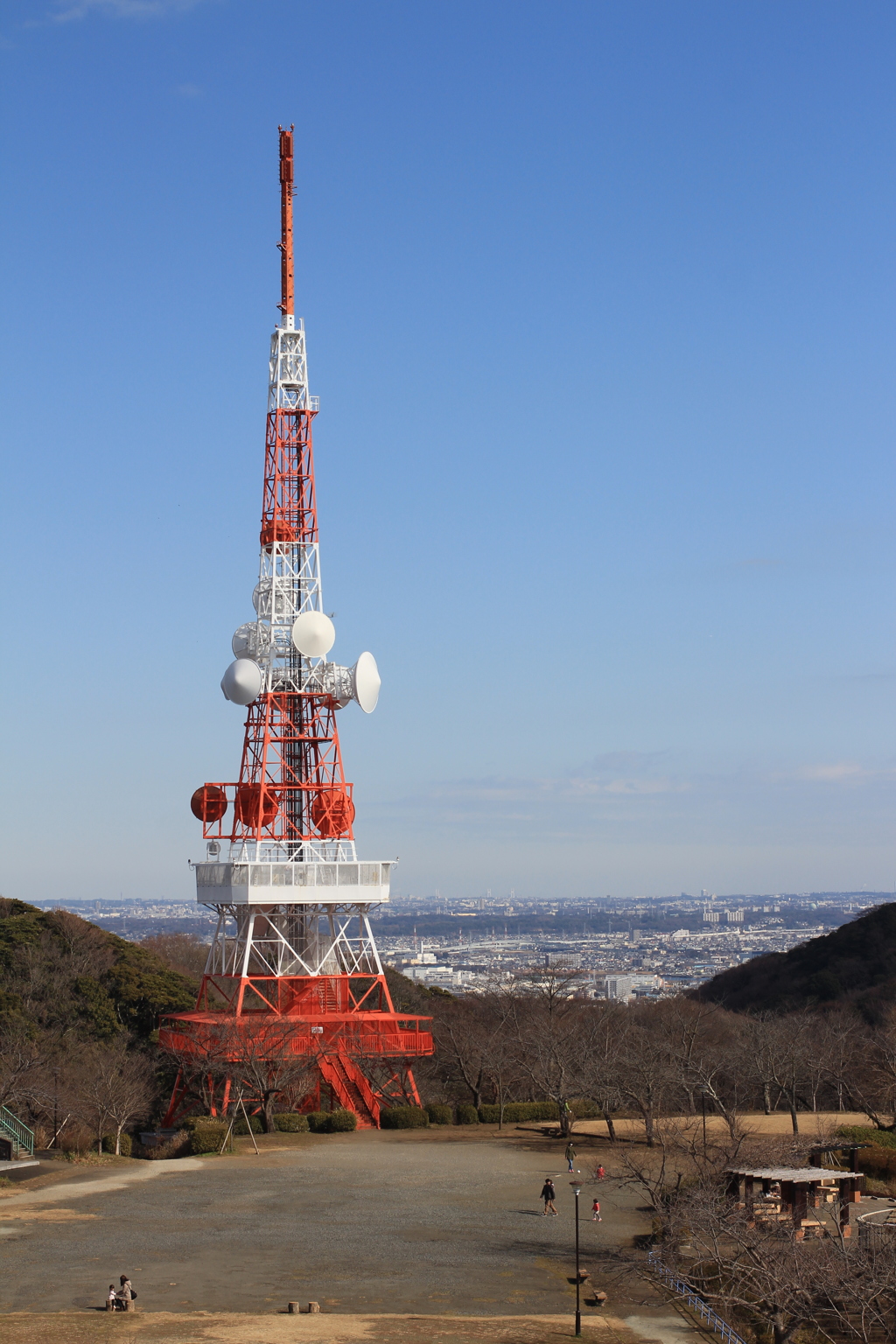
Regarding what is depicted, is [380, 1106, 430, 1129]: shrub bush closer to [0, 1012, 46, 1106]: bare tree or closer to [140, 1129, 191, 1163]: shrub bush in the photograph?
[140, 1129, 191, 1163]: shrub bush

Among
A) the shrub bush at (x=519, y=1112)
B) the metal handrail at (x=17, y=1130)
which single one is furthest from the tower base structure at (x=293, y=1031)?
the metal handrail at (x=17, y=1130)

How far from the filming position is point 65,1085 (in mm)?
38531

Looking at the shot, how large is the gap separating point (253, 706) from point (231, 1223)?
19866 millimetres

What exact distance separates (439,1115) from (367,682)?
536 inches

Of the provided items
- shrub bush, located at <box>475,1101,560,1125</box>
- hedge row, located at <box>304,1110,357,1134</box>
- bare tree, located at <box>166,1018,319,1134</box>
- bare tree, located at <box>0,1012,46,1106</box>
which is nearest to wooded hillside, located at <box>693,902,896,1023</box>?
shrub bush, located at <box>475,1101,560,1125</box>

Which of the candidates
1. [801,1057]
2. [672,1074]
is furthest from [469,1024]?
[672,1074]

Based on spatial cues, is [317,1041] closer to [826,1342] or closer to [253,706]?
[253,706]

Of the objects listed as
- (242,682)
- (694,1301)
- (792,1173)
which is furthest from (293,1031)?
(694,1301)

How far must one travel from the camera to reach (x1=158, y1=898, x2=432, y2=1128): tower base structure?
127ft

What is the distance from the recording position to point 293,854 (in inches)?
1690

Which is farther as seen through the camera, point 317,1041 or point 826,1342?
point 317,1041

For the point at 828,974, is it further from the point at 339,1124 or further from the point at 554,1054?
the point at 339,1124

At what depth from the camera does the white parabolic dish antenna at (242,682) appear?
43688 mm

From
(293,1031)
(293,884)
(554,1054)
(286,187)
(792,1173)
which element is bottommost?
(792,1173)
